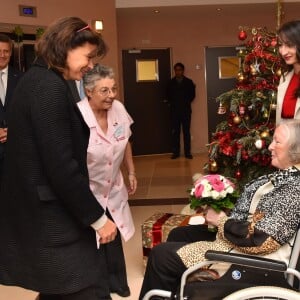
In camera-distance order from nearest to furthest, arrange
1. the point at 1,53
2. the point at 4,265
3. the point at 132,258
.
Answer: the point at 4,265 < the point at 1,53 < the point at 132,258

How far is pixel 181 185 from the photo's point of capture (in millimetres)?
6539

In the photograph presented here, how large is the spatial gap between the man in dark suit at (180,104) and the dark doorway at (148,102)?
0.33 metres

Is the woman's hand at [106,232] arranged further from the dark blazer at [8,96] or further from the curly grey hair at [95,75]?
the dark blazer at [8,96]

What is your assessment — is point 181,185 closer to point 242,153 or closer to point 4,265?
point 242,153

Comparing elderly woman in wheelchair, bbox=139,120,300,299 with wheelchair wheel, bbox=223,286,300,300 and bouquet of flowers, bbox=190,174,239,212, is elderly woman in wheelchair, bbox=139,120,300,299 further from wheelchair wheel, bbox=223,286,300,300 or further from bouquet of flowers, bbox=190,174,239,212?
wheelchair wheel, bbox=223,286,300,300

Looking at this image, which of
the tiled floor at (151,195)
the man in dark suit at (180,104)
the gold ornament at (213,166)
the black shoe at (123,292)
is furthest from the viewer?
the man in dark suit at (180,104)

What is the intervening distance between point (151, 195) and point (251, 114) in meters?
2.37

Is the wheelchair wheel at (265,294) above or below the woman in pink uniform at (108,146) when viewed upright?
below

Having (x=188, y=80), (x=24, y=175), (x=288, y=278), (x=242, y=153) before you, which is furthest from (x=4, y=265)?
(x=188, y=80)

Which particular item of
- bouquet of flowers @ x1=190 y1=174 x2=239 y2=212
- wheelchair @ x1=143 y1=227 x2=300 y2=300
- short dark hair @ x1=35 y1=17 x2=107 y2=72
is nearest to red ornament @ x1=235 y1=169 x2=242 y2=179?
bouquet of flowers @ x1=190 y1=174 x2=239 y2=212

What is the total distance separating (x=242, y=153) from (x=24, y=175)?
2.25 metres

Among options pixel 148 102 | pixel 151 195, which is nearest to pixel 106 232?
pixel 151 195

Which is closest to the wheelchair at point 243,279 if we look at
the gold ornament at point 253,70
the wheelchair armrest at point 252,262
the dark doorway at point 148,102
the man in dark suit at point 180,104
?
the wheelchair armrest at point 252,262

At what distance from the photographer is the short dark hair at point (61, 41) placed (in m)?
1.74
